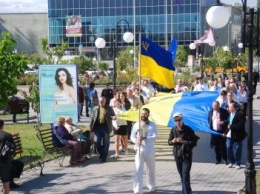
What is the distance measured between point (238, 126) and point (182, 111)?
82.2 inches

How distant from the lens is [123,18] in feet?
287

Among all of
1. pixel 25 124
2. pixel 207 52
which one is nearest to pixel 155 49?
pixel 25 124

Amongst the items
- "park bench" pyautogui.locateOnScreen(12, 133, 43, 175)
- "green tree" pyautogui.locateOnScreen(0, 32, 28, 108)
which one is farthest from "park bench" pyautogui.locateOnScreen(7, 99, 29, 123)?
"green tree" pyautogui.locateOnScreen(0, 32, 28, 108)

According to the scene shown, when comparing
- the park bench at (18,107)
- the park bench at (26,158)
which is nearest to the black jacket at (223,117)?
the park bench at (26,158)

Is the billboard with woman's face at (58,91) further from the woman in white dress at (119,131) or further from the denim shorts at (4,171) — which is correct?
the denim shorts at (4,171)

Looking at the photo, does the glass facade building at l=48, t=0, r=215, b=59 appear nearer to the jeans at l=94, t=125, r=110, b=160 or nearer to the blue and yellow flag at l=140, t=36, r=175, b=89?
the jeans at l=94, t=125, r=110, b=160

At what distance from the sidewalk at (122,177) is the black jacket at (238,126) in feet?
2.60

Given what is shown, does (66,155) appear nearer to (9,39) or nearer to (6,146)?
(9,39)

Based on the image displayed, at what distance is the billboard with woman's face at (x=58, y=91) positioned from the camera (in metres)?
17.5

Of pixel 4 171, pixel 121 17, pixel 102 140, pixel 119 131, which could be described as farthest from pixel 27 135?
pixel 121 17

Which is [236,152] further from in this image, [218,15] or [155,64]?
[218,15]

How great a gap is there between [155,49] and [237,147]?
126 inches

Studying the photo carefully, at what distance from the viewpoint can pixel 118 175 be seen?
13.2 metres

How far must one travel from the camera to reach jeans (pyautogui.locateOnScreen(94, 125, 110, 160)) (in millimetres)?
14898
